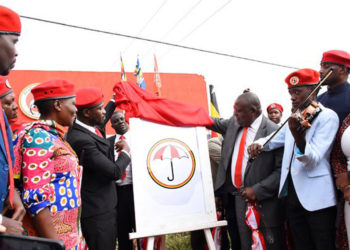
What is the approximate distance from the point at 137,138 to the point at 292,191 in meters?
1.48

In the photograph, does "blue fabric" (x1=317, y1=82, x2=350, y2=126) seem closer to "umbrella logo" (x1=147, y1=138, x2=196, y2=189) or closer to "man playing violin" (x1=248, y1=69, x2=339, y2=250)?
"man playing violin" (x1=248, y1=69, x2=339, y2=250)

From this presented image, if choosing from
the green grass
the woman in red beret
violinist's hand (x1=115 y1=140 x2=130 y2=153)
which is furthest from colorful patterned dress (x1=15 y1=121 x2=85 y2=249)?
the green grass

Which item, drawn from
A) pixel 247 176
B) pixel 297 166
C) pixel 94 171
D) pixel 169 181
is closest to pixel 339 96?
pixel 297 166

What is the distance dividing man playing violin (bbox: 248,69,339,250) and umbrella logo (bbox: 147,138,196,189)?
93cm

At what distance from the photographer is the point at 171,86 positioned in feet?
33.4

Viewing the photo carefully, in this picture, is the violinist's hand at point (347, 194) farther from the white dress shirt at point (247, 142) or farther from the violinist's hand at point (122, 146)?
the violinist's hand at point (122, 146)

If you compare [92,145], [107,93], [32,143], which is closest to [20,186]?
[32,143]

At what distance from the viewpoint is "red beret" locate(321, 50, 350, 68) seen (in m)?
2.60

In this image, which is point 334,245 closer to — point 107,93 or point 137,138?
point 137,138

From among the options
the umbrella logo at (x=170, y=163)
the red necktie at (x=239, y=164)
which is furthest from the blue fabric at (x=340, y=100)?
the umbrella logo at (x=170, y=163)

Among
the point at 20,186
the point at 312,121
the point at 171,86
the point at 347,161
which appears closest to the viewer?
the point at 20,186

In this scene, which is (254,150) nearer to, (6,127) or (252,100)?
(252,100)

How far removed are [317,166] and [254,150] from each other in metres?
0.56

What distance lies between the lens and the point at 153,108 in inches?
129
